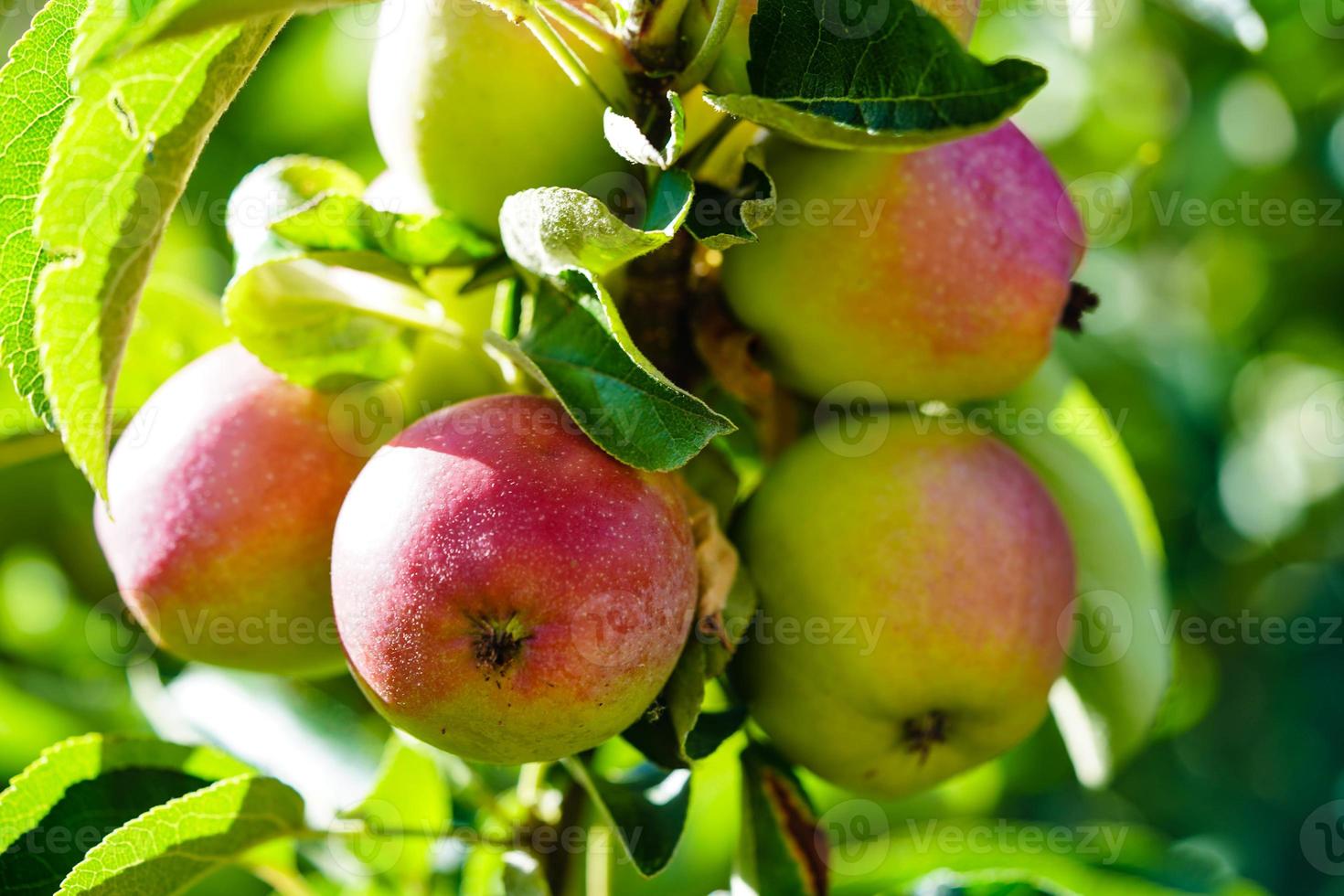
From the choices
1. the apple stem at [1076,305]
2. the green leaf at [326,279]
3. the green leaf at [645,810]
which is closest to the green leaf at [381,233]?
the green leaf at [326,279]

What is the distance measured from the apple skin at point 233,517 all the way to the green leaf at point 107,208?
265mm

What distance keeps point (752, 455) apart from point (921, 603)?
30 cm

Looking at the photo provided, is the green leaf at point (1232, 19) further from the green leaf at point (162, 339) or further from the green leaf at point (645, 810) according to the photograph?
the green leaf at point (162, 339)

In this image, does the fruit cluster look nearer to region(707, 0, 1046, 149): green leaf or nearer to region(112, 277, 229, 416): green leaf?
region(707, 0, 1046, 149): green leaf

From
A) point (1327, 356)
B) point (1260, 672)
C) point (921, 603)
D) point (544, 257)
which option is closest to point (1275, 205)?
point (1327, 356)

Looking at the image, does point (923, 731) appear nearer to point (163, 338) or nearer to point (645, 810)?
point (645, 810)

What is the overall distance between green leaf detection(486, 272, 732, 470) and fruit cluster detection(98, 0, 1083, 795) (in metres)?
0.03

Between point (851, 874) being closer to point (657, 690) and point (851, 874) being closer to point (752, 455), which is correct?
point (752, 455)

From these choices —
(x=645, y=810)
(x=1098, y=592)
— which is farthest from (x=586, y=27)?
(x=1098, y=592)

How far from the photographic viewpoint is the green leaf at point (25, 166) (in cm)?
99

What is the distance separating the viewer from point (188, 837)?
47.7 inches

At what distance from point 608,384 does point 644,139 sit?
199 mm

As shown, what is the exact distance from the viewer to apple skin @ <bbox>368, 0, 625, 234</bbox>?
1.16 meters

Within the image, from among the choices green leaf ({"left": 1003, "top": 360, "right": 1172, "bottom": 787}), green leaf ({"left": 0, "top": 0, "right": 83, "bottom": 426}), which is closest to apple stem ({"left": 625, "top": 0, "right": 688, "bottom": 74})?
green leaf ({"left": 0, "top": 0, "right": 83, "bottom": 426})
